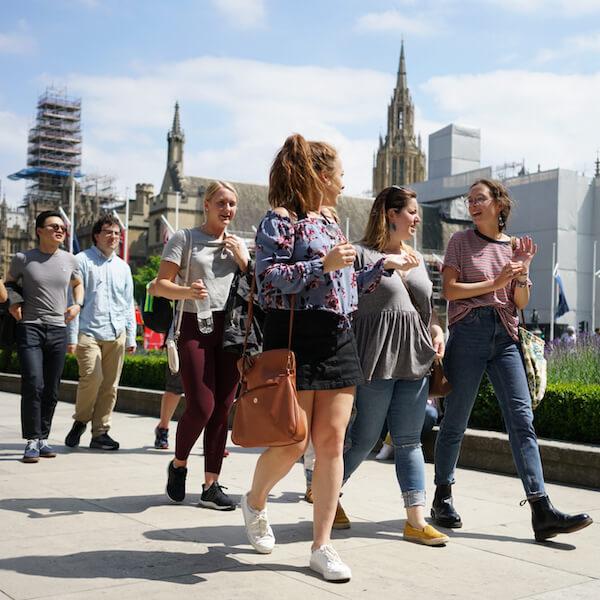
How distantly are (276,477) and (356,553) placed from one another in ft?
1.74

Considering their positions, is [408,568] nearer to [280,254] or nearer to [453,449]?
[453,449]

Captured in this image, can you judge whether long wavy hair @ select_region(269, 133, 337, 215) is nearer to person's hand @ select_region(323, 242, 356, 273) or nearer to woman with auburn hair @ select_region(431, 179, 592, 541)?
person's hand @ select_region(323, 242, 356, 273)

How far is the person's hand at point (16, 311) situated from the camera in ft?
20.5

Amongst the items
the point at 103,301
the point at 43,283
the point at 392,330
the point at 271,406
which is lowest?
the point at 271,406

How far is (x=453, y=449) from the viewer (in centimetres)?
455

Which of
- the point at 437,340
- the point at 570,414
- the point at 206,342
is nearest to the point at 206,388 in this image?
the point at 206,342

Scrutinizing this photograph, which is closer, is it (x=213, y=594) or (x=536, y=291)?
(x=213, y=594)

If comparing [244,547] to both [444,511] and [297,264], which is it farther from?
[297,264]

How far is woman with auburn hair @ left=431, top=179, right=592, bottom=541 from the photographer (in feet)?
14.2

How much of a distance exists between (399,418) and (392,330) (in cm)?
41

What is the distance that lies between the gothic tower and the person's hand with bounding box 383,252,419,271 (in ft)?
324

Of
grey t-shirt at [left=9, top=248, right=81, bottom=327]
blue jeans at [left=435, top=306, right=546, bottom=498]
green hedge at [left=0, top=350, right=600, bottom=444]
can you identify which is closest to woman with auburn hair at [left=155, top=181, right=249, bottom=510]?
blue jeans at [left=435, top=306, right=546, bottom=498]

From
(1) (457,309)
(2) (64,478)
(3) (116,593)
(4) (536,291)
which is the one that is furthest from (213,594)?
(4) (536,291)

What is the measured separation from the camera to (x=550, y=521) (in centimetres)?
410
